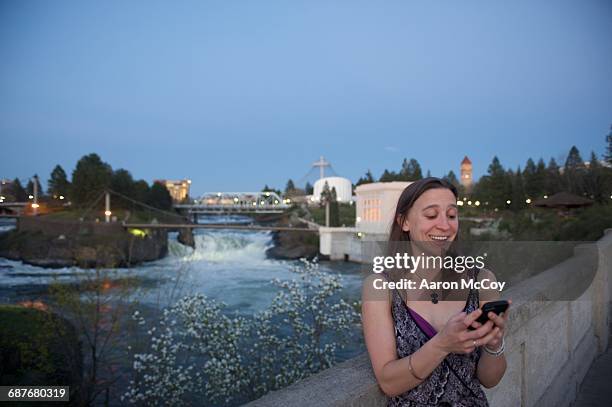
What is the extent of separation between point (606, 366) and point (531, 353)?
2.78m

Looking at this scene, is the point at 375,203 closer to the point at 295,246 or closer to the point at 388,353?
the point at 295,246

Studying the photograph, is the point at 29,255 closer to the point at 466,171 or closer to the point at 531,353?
the point at 531,353

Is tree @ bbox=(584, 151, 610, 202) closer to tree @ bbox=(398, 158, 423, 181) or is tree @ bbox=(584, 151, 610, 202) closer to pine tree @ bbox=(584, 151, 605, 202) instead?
pine tree @ bbox=(584, 151, 605, 202)

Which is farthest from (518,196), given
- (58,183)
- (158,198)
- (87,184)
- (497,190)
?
(58,183)

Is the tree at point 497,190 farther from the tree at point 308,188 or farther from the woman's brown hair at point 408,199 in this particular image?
the tree at point 308,188

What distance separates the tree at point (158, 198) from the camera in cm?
6625

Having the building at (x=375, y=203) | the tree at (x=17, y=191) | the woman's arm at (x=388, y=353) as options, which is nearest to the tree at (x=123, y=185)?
the tree at (x=17, y=191)

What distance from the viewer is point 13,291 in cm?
2272

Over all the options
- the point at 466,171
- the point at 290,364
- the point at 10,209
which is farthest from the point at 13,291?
the point at 466,171

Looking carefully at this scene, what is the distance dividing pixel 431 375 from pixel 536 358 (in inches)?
77.7

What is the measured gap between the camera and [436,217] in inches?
70.9

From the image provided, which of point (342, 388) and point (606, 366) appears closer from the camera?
point (342, 388)

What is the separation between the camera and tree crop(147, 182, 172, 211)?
217 feet

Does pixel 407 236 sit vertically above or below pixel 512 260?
above
